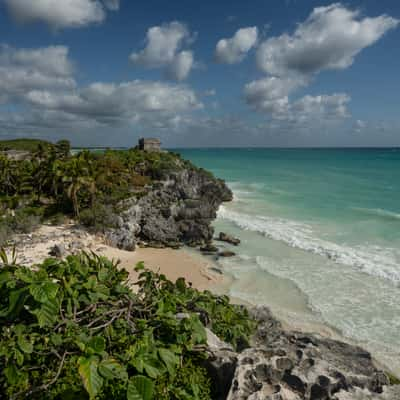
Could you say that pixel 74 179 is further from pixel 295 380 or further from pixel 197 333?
pixel 295 380

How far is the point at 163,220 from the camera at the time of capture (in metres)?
21.2

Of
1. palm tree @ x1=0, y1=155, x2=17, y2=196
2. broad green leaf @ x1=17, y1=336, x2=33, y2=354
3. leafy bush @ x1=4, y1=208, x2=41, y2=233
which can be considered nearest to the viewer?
broad green leaf @ x1=17, y1=336, x2=33, y2=354

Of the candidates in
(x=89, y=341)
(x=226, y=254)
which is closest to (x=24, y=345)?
(x=89, y=341)

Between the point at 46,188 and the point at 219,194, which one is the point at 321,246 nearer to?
the point at 219,194

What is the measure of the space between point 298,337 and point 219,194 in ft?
94.1

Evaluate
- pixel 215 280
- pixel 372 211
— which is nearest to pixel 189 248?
pixel 215 280

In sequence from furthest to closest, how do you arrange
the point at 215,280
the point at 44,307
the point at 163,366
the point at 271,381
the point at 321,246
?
1. the point at 321,246
2. the point at 215,280
3. the point at 271,381
4. the point at 44,307
5. the point at 163,366

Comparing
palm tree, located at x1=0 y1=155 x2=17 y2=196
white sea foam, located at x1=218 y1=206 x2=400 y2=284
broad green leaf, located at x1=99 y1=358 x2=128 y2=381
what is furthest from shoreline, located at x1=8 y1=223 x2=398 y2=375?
palm tree, located at x1=0 y1=155 x2=17 y2=196

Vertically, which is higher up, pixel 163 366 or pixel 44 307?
pixel 44 307

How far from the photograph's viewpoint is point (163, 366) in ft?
9.44

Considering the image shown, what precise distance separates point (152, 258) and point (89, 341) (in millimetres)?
14225

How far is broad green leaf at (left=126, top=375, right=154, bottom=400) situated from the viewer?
243 cm

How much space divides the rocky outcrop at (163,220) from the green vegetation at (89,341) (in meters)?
14.3

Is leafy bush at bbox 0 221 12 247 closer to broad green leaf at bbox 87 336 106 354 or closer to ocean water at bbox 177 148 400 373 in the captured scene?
ocean water at bbox 177 148 400 373
